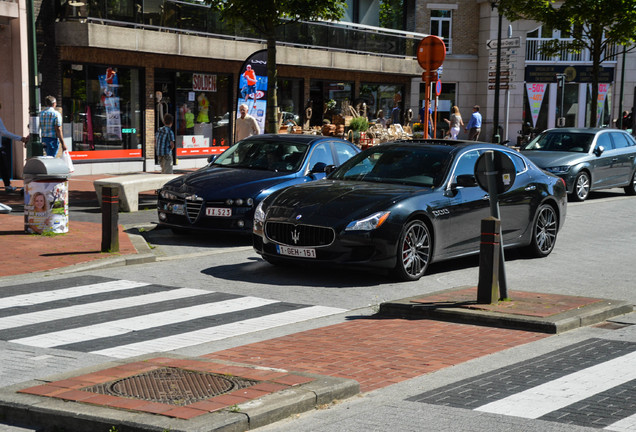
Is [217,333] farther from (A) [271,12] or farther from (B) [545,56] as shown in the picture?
(B) [545,56]

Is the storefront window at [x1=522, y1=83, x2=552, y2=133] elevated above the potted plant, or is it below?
above

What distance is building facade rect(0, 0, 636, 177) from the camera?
912 inches

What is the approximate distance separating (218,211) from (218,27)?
15840 millimetres

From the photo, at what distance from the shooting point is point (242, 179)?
13.3m

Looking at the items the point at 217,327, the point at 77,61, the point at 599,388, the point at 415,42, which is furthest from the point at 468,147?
the point at 415,42

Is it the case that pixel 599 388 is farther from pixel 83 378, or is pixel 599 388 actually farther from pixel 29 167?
pixel 29 167

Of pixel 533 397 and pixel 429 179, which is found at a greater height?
pixel 429 179

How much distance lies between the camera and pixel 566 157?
2120 centimetres

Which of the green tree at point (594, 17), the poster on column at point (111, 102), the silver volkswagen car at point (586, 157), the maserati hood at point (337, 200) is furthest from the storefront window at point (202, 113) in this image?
the maserati hood at point (337, 200)

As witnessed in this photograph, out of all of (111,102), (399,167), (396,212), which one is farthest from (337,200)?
(111,102)

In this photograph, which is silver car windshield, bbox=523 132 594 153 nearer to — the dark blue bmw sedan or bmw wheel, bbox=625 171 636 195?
bmw wheel, bbox=625 171 636 195

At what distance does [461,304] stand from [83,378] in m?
3.96

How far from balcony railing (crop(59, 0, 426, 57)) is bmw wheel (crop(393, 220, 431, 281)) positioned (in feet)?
41.8

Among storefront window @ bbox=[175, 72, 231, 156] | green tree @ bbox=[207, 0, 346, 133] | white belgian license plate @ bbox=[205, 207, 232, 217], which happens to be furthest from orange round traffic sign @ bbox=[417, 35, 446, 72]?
storefront window @ bbox=[175, 72, 231, 156]
